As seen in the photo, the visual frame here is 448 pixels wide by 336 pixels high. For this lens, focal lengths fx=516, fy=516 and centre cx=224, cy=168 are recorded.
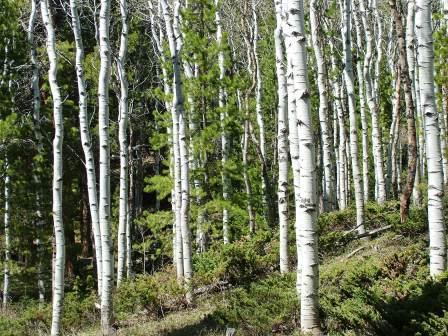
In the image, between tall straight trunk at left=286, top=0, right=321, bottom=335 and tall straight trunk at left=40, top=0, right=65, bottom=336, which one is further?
tall straight trunk at left=40, top=0, right=65, bottom=336

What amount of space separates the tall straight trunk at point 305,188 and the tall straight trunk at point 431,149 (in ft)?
5.48

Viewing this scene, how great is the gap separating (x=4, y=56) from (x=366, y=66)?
1181cm

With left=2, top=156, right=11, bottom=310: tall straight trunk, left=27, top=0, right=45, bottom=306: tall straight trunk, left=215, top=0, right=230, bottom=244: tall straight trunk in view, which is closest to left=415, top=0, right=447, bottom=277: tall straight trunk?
left=215, top=0, right=230, bottom=244: tall straight trunk

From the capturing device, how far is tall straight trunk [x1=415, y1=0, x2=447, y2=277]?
6250 mm

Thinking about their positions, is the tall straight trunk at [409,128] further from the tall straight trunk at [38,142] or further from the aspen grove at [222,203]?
the tall straight trunk at [38,142]

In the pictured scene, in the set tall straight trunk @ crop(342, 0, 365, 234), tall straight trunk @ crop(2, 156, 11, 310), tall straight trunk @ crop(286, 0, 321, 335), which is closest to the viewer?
tall straight trunk @ crop(286, 0, 321, 335)

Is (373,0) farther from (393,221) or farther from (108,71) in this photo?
(108,71)

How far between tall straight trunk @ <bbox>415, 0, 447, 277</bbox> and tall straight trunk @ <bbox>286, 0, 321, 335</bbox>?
1.67 m

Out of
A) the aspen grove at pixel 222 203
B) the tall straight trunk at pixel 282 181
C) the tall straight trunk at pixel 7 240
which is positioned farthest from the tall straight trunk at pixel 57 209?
the tall straight trunk at pixel 7 240

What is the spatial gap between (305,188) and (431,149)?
1.94 m

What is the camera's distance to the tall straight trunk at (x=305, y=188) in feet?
18.3

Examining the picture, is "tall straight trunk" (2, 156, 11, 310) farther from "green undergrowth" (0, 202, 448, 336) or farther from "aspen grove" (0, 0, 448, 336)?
"green undergrowth" (0, 202, 448, 336)

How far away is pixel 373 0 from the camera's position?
17.0 metres

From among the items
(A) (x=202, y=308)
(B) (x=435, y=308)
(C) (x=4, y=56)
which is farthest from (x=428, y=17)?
(C) (x=4, y=56)
